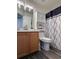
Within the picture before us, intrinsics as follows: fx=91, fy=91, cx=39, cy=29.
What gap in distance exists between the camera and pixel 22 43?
9.34 ft

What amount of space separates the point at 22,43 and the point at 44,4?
2420mm

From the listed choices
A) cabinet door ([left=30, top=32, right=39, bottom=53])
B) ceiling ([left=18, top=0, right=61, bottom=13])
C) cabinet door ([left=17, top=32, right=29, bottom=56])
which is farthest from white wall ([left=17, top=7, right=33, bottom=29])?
cabinet door ([left=17, top=32, right=29, bottom=56])

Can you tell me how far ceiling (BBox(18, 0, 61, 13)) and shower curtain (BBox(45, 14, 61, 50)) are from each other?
0.49 m

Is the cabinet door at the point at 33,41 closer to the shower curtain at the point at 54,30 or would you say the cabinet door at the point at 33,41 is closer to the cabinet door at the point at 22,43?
the cabinet door at the point at 22,43

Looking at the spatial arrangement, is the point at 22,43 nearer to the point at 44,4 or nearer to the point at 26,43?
the point at 26,43

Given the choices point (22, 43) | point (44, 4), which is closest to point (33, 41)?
point (22, 43)

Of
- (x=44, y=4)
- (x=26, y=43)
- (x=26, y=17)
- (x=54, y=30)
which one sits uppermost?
(x=44, y=4)

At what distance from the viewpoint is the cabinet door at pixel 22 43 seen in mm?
2729

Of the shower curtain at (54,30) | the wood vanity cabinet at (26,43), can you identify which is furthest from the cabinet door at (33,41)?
the shower curtain at (54,30)

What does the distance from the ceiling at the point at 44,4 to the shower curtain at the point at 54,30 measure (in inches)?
19.1
